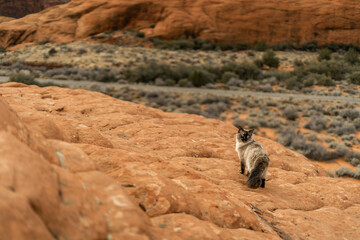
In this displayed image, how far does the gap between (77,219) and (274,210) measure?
12.7ft

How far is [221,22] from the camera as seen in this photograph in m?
49.9

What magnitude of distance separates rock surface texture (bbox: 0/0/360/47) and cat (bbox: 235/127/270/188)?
45.0 metres

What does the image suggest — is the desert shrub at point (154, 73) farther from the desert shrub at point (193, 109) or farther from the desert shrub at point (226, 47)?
the desert shrub at point (226, 47)

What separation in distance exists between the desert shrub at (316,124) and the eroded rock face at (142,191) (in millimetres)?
9963

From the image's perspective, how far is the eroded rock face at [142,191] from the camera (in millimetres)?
1896

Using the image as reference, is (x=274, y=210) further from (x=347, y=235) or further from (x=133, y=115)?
(x=133, y=115)

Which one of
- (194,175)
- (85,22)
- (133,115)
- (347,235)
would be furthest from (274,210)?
(85,22)

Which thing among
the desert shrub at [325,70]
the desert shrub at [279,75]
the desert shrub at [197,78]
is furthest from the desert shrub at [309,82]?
the desert shrub at [197,78]

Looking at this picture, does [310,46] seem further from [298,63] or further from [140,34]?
[140,34]

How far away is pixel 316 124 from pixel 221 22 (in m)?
36.9

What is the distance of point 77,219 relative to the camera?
6.47 feet

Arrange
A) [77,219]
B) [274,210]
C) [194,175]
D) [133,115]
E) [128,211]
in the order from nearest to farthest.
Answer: [77,219] < [128,211] < [194,175] < [274,210] < [133,115]

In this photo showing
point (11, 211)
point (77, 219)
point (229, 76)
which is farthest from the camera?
point (229, 76)

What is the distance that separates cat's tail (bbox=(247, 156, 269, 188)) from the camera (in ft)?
18.5
